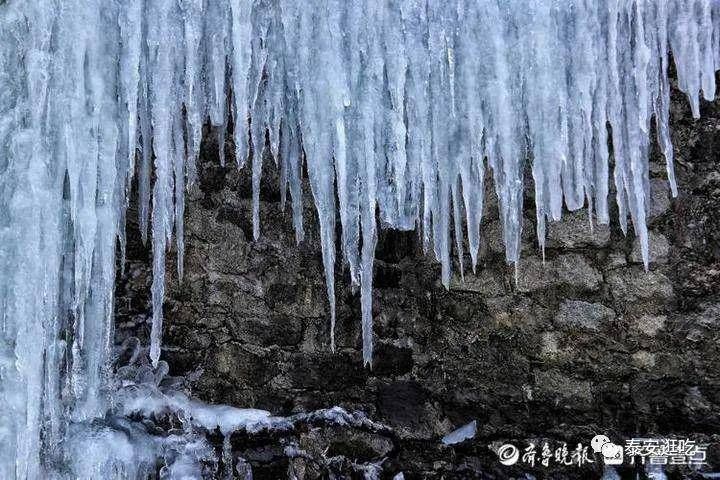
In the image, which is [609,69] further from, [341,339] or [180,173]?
[180,173]

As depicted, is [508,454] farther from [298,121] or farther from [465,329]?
[298,121]

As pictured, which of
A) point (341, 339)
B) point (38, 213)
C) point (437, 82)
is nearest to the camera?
point (38, 213)

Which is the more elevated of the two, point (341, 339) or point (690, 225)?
point (690, 225)

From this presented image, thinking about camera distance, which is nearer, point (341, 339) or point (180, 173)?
point (180, 173)

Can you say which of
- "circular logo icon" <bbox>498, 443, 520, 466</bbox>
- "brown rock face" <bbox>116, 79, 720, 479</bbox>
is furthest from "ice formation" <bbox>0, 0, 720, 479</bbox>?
"circular logo icon" <bbox>498, 443, 520, 466</bbox>

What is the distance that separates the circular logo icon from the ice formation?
52 cm

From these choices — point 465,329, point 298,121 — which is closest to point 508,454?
point 465,329

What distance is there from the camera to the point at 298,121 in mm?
2494

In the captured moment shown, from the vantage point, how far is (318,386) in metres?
2.59

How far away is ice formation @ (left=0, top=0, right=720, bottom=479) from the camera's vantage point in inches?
87.1

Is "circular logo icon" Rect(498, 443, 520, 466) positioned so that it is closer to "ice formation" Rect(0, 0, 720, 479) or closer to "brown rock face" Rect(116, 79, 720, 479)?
"brown rock face" Rect(116, 79, 720, 479)

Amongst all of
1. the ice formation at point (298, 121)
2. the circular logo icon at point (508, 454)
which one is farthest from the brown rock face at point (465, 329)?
the ice formation at point (298, 121)

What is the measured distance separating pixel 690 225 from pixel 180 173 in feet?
5.36

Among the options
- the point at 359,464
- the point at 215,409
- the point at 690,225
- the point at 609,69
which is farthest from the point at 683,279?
the point at 215,409
